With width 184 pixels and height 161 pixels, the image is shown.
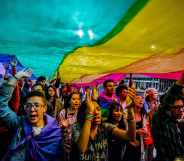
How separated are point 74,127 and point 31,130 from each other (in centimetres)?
38

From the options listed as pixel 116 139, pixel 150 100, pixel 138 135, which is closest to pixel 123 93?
pixel 150 100

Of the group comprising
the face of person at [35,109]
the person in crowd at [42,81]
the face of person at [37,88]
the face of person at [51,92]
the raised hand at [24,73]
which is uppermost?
the raised hand at [24,73]

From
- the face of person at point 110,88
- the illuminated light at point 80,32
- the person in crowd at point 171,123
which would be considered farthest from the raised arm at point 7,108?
the person in crowd at point 171,123

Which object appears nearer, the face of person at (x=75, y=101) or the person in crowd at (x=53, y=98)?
A: the face of person at (x=75, y=101)

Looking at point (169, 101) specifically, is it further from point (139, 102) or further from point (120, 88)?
point (120, 88)

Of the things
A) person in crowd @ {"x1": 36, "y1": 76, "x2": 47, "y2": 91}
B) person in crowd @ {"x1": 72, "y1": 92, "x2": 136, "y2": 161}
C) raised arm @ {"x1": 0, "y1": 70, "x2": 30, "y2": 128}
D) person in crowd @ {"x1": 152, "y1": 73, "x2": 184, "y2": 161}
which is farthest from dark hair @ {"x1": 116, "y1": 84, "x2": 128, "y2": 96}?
raised arm @ {"x1": 0, "y1": 70, "x2": 30, "y2": 128}

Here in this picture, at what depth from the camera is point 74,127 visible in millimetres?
3320

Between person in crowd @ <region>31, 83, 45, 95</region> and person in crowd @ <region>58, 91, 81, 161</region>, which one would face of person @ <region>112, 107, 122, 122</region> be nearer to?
person in crowd @ <region>58, 91, 81, 161</region>

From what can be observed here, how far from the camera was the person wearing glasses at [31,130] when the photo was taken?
3.27m

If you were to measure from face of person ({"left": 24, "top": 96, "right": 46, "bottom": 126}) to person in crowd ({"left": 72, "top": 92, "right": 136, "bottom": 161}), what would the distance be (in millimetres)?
321

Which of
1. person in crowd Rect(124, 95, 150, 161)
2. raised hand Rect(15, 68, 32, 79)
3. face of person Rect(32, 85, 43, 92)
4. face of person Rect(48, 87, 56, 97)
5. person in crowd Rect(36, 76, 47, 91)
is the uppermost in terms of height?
raised hand Rect(15, 68, 32, 79)

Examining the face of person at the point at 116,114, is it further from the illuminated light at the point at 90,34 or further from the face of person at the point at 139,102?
the illuminated light at the point at 90,34

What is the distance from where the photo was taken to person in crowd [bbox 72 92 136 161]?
3203mm

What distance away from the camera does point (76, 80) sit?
4.07 metres
